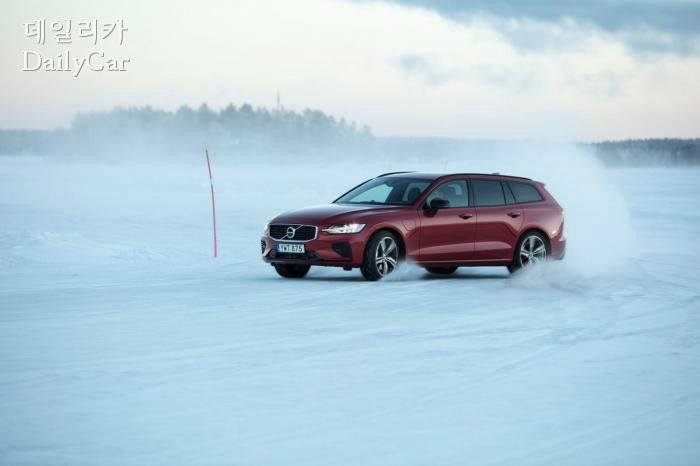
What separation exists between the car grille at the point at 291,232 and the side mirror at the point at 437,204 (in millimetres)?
1815

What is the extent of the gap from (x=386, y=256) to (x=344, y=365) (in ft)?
22.7

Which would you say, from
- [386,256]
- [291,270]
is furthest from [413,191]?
[291,270]

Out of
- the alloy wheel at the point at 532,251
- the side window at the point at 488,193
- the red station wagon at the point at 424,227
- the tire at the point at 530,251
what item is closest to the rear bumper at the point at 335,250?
the red station wagon at the point at 424,227

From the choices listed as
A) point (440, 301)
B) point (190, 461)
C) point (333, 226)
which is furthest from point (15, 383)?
point (333, 226)

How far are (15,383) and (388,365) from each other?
2.86 meters

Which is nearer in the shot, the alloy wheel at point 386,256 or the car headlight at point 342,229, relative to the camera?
the car headlight at point 342,229

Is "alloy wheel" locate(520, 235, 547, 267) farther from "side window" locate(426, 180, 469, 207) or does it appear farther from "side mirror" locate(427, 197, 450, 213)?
"side mirror" locate(427, 197, 450, 213)

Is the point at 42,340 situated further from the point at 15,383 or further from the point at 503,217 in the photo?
the point at 503,217

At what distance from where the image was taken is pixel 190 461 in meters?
5.80

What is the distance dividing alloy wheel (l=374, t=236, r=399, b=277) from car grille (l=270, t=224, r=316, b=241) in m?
0.97

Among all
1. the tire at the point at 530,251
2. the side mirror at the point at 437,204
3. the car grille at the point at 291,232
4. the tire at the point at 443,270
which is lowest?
the tire at the point at 443,270

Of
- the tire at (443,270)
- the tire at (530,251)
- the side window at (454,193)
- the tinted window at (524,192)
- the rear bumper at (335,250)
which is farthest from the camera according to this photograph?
the tire at (443,270)

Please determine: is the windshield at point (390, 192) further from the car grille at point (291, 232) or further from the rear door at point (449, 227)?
the car grille at point (291, 232)

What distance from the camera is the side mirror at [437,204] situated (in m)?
16.0
